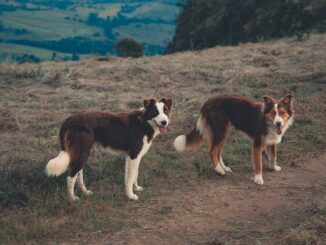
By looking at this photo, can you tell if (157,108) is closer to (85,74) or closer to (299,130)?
(299,130)

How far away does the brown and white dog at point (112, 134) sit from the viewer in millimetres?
7289

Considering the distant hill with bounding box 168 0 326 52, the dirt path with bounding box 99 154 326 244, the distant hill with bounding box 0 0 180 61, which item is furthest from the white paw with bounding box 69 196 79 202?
the distant hill with bounding box 0 0 180 61

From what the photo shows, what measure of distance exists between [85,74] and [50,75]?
3.72ft

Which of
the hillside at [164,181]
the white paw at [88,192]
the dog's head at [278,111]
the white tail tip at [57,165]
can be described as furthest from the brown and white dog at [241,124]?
the white tail tip at [57,165]

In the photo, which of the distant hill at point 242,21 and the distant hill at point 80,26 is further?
the distant hill at point 80,26

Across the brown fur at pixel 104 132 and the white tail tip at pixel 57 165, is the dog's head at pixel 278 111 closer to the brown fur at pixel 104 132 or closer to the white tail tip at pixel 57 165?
the brown fur at pixel 104 132

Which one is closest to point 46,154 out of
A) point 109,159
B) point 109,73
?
point 109,159

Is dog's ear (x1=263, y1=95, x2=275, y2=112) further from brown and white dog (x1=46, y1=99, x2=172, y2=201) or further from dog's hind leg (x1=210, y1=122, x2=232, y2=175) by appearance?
brown and white dog (x1=46, y1=99, x2=172, y2=201)

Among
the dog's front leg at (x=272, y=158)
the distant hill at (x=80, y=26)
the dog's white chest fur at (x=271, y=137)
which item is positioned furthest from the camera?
the distant hill at (x=80, y=26)

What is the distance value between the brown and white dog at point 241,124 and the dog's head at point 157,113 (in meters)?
1.26

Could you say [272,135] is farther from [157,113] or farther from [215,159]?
[157,113]

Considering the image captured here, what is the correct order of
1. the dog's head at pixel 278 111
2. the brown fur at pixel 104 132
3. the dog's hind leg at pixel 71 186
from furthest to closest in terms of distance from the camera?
the dog's head at pixel 278 111 → the dog's hind leg at pixel 71 186 → the brown fur at pixel 104 132

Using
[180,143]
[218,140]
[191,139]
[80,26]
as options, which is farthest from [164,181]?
[80,26]

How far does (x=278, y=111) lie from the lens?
26.7ft
